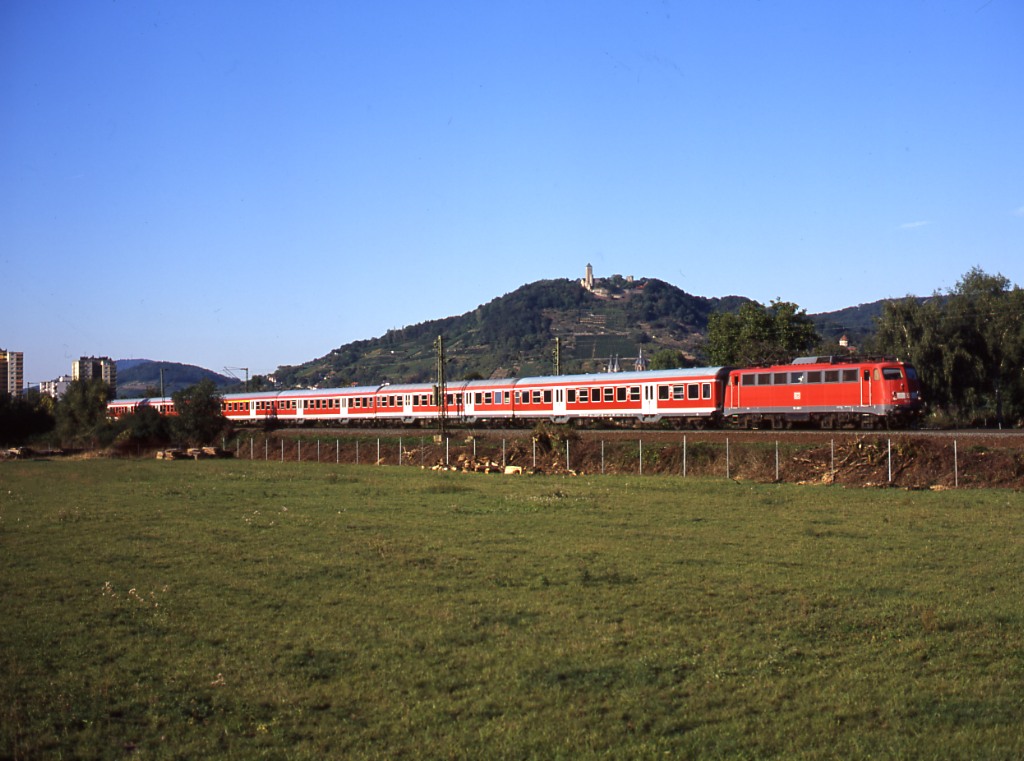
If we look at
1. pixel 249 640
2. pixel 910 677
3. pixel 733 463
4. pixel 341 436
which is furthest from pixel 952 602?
pixel 341 436

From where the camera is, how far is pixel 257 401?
87.6m

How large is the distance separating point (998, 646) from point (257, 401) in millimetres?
81916

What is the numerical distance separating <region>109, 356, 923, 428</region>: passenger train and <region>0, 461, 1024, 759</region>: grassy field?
66.7ft

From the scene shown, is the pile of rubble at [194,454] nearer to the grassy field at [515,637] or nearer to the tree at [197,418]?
the tree at [197,418]

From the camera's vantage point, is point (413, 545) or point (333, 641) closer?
point (333, 641)

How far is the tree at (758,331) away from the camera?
2921 inches

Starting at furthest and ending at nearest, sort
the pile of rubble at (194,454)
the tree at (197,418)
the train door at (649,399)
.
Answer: the tree at (197,418), the pile of rubble at (194,454), the train door at (649,399)

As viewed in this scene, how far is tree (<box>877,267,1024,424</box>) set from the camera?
6431cm

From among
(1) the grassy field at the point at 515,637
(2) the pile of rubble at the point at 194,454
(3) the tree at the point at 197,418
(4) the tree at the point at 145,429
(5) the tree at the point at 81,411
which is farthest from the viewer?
(5) the tree at the point at 81,411

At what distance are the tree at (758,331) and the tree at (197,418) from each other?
4066 centimetres

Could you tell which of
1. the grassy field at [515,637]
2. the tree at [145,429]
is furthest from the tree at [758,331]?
the grassy field at [515,637]

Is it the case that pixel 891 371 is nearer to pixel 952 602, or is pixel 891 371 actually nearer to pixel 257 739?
pixel 952 602

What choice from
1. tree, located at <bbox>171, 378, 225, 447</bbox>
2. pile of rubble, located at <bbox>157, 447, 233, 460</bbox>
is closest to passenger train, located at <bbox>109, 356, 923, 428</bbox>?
tree, located at <bbox>171, 378, 225, 447</bbox>

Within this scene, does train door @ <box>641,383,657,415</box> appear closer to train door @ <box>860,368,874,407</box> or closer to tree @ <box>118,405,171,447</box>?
train door @ <box>860,368,874,407</box>
